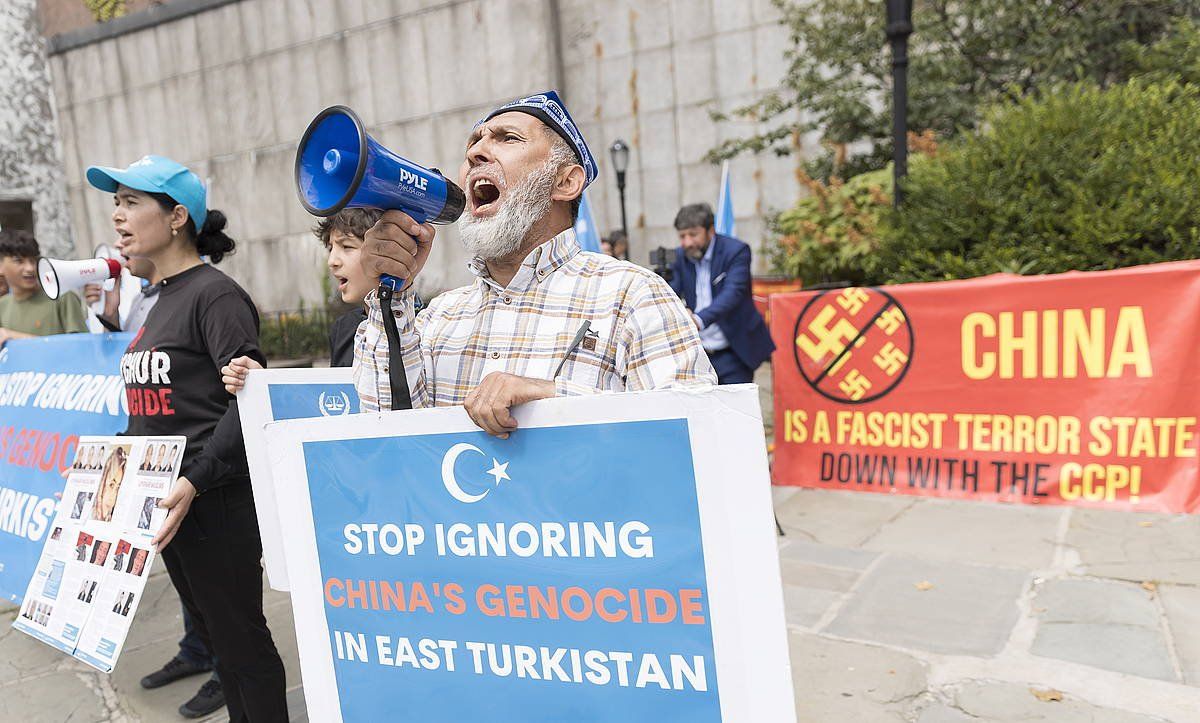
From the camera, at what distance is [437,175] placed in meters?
1.65

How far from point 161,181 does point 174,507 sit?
105cm

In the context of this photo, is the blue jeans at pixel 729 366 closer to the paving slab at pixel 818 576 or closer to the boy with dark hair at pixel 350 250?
the paving slab at pixel 818 576

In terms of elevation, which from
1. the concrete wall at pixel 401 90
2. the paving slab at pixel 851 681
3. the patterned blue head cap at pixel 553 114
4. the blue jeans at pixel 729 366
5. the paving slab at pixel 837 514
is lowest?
the paving slab at pixel 837 514

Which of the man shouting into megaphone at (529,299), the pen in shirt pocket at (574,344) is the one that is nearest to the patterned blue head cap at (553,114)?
the man shouting into megaphone at (529,299)

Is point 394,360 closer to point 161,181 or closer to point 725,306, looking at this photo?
point 161,181

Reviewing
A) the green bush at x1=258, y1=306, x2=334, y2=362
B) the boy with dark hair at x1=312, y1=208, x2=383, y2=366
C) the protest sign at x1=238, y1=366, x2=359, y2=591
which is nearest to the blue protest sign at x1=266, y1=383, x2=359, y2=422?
the protest sign at x1=238, y1=366, x2=359, y2=591

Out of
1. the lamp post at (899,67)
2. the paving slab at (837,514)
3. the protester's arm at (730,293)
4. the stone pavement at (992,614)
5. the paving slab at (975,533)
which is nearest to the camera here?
the stone pavement at (992,614)

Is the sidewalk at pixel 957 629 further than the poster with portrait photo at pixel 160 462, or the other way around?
the sidewalk at pixel 957 629

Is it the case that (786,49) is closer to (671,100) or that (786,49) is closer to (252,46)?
(671,100)

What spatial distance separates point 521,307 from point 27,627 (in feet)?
7.08

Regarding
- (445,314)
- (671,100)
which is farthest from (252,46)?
(445,314)

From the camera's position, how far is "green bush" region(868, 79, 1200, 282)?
5.08 m

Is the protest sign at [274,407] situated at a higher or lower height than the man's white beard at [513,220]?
lower

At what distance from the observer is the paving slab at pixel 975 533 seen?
4.05 meters
